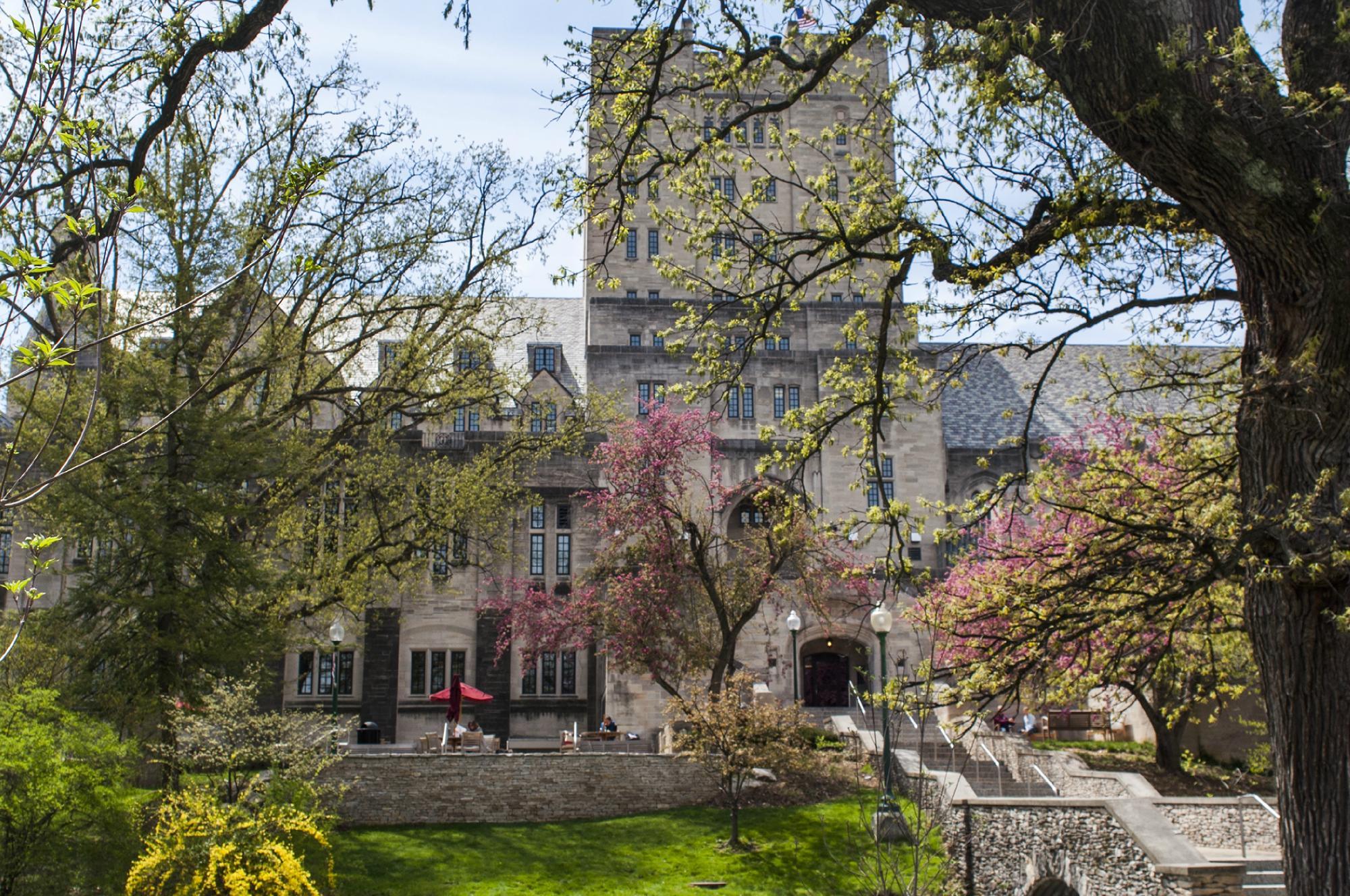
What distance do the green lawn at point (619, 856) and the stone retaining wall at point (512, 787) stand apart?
1.54 feet

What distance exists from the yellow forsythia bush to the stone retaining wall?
22.6 ft

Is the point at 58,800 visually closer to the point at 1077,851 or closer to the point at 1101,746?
the point at 1077,851

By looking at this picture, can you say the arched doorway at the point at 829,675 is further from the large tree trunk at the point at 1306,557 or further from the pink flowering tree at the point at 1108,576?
the large tree trunk at the point at 1306,557

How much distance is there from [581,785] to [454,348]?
11.2 metres

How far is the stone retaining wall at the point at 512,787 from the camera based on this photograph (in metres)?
25.5

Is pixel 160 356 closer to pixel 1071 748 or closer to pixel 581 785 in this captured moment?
pixel 581 785

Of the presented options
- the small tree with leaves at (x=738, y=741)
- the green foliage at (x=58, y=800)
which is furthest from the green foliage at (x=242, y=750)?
the small tree with leaves at (x=738, y=741)

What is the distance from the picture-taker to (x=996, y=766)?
89.6 feet

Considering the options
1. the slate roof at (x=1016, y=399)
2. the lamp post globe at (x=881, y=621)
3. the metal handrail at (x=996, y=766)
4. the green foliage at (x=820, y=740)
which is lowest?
the metal handrail at (x=996, y=766)

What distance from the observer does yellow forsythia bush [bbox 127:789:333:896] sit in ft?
54.9

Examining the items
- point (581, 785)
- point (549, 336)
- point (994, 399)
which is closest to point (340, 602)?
point (581, 785)

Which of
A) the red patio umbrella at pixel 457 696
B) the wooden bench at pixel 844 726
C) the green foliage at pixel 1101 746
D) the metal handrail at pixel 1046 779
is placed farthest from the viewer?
the green foliage at pixel 1101 746

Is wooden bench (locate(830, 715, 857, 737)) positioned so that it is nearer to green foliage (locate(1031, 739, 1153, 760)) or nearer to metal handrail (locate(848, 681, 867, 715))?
metal handrail (locate(848, 681, 867, 715))

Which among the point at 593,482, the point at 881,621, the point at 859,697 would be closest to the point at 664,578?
the point at 859,697
